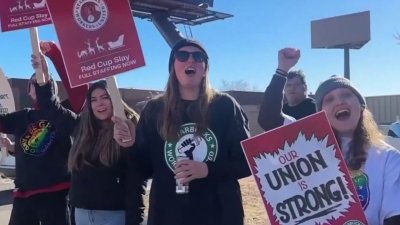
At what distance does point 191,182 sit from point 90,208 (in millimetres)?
1010

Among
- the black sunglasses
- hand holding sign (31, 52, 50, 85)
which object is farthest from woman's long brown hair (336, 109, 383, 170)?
hand holding sign (31, 52, 50, 85)

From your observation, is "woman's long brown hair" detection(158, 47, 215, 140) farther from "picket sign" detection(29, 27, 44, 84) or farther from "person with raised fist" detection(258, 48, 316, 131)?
"picket sign" detection(29, 27, 44, 84)

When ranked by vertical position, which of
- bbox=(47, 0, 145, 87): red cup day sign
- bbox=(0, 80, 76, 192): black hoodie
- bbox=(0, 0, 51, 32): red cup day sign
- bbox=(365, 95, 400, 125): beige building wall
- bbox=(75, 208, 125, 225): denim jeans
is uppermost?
bbox=(0, 0, 51, 32): red cup day sign

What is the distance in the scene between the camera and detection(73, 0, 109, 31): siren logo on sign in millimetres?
3102

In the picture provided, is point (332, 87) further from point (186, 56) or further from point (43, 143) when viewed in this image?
point (43, 143)

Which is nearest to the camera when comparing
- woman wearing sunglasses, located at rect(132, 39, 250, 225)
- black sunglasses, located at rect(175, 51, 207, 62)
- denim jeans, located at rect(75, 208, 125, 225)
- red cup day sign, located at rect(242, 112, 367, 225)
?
red cup day sign, located at rect(242, 112, 367, 225)

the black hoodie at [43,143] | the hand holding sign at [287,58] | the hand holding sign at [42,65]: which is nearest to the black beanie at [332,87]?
the hand holding sign at [287,58]

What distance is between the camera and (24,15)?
14.3ft

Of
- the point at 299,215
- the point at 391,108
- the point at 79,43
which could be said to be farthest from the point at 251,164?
the point at 391,108

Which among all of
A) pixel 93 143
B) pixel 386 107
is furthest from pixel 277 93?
pixel 386 107

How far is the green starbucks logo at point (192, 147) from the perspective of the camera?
2877 mm

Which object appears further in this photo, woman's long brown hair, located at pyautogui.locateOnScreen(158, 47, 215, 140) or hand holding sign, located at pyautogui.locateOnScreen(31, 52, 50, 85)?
hand holding sign, located at pyautogui.locateOnScreen(31, 52, 50, 85)

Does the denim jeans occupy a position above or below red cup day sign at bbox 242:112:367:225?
below

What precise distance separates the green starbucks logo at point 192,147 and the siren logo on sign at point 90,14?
33.9 inches
